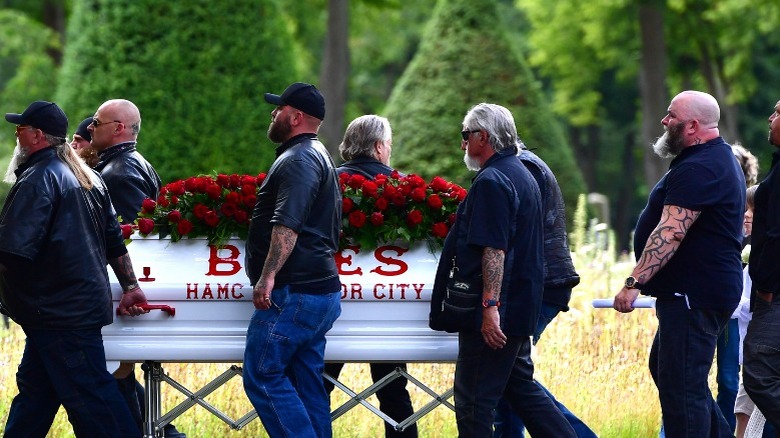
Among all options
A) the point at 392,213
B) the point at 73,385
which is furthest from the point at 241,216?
the point at 73,385

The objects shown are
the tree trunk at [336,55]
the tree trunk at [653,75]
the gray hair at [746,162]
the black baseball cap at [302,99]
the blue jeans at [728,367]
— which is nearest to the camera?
the black baseball cap at [302,99]

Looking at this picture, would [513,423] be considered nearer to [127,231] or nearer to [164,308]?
[164,308]

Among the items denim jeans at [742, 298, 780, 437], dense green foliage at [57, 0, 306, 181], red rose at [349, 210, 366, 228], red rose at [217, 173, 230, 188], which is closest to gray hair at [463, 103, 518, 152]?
red rose at [349, 210, 366, 228]

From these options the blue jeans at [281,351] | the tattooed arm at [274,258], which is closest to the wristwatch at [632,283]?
the blue jeans at [281,351]

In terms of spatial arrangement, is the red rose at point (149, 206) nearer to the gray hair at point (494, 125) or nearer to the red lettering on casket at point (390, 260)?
the red lettering on casket at point (390, 260)

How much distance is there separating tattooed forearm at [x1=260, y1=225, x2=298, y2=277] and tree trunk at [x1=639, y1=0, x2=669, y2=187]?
56.2 feet

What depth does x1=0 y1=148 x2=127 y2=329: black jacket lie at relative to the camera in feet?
17.5

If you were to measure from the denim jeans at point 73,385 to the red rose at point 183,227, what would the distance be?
63 centimetres

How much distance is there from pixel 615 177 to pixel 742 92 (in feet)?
44.3

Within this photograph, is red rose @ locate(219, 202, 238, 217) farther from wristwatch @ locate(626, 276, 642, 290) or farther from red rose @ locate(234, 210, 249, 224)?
wristwatch @ locate(626, 276, 642, 290)

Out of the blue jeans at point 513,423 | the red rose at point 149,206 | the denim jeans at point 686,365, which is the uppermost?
the red rose at point 149,206

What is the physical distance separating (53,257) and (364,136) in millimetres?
1840

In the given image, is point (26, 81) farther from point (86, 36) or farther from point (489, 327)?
point (489, 327)

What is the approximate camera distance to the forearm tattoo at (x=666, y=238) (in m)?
5.43
